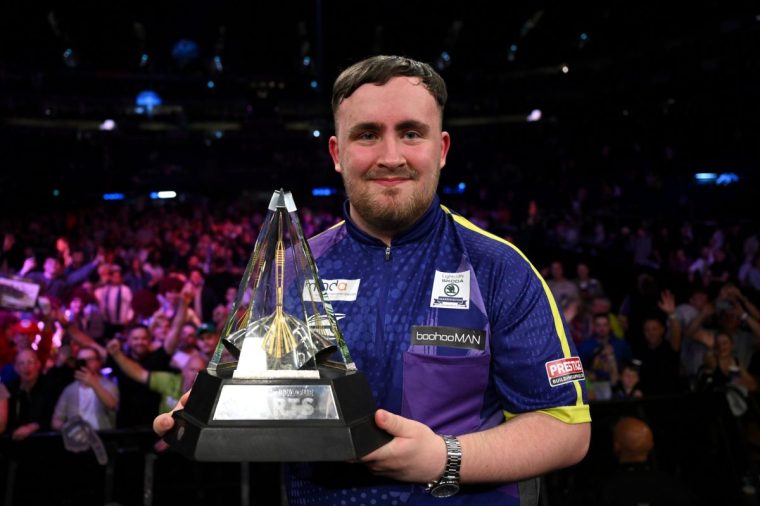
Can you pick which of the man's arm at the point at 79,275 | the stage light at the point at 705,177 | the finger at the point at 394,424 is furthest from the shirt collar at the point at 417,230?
the stage light at the point at 705,177

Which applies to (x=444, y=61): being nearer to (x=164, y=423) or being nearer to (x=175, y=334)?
(x=175, y=334)

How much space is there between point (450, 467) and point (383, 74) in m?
0.76

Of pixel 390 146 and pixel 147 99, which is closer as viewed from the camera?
pixel 390 146

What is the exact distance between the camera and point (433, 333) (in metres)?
1.50

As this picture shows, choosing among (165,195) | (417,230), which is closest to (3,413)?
(417,230)

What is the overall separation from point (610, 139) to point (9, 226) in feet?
54.1

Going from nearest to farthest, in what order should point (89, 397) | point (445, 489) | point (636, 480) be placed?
point (445, 489) → point (636, 480) → point (89, 397)

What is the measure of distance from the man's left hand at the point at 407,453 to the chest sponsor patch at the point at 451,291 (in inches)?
13.1

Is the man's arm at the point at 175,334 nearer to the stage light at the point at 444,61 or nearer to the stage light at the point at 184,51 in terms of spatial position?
the stage light at the point at 184,51

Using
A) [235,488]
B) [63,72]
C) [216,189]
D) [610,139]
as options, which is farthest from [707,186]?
[63,72]

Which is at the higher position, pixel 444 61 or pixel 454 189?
pixel 444 61

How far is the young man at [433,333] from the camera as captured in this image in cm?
144

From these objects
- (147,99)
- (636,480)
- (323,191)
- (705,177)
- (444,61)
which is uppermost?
(444,61)

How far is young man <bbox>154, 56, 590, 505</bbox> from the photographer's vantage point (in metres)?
1.44
